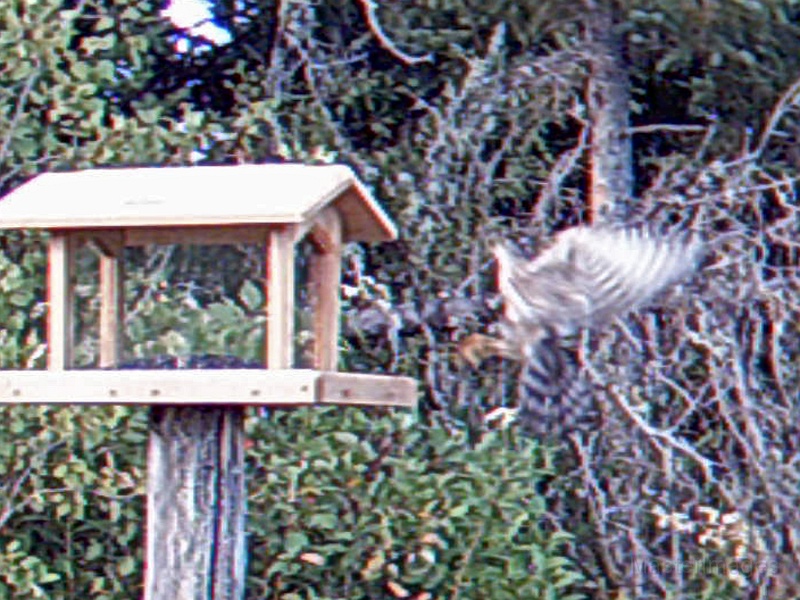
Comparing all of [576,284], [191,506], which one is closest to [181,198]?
[191,506]

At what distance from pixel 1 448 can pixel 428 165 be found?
1585mm

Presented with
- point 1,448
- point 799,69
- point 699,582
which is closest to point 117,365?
point 1,448

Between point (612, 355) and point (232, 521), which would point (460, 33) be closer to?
point (612, 355)

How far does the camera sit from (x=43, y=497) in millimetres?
5176

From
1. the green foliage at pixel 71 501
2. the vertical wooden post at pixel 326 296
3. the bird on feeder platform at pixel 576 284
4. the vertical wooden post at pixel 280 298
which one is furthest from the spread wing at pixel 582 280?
the vertical wooden post at pixel 280 298

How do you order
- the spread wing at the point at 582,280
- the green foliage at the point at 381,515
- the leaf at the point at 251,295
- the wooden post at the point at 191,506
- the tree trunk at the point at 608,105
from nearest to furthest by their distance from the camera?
the wooden post at the point at 191,506
the leaf at the point at 251,295
the spread wing at the point at 582,280
the green foliage at the point at 381,515
the tree trunk at the point at 608,105

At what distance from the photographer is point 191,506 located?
365 cm

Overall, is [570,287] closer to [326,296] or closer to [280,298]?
[326,296]

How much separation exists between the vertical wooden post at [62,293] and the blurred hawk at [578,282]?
163cm

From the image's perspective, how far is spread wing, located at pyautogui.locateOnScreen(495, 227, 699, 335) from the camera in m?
4.90

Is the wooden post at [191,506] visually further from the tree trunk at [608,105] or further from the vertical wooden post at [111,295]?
the tree trunk at [608,105]

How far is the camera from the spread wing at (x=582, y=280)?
4898 millimetres

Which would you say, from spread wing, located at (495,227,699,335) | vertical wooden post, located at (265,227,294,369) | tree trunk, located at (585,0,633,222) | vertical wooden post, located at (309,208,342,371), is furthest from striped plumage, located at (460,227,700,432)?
vertical wooden post, located at (265,227,294,369)

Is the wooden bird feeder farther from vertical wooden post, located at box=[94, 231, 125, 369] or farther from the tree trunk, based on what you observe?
the tree trunk
